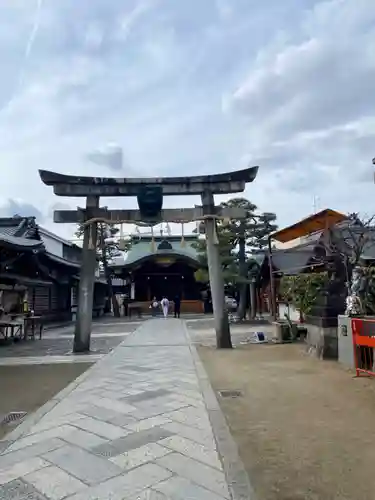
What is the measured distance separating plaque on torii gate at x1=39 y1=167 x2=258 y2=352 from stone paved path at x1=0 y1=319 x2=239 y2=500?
5691 mm

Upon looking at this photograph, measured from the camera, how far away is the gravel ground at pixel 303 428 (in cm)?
331

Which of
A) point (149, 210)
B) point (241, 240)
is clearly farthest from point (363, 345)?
point (241, 240)

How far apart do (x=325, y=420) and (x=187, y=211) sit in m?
8.73

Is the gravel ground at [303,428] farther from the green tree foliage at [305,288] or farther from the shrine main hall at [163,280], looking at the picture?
the shrine main hall at [163,280]

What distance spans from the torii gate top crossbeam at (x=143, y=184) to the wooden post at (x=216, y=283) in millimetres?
384

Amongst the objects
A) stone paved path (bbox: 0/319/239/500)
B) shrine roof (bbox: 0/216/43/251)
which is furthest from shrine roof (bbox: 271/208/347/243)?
shrine roof (bbox: 0/216/43/251)

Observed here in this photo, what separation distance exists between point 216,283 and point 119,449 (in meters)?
8.79

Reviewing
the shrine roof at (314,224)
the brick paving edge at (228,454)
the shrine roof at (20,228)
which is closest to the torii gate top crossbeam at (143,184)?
the shrine roof at (314,224)

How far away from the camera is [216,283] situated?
1253cm

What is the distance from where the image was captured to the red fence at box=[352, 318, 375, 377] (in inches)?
300

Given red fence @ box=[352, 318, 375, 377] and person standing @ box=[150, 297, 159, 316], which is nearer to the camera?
red fence @ box=[352, 318, 375, 377]

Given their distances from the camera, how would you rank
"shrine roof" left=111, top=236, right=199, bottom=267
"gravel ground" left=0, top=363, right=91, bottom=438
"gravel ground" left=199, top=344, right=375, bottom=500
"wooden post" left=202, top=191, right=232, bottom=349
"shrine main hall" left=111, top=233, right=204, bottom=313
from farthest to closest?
"shrine main hall" left=111, top=233, right=204, bottom=313 → "shrine roof" left=111, top=236, right=199, bottom=267 → "wooden post" left=202, top=191, right=232, bottom=349 → "gravel ground" left=0, top=363, right=91, bottom=438 → "gravel ground" left=199, top=344, right=375, bottom=500

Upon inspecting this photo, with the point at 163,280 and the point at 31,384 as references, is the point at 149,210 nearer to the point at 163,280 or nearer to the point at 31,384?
the point at 31,384

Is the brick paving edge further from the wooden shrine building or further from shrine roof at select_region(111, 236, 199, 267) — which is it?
shrine roof at select_region(111, 236, 199, 267)
